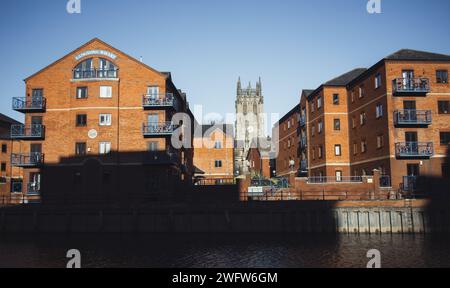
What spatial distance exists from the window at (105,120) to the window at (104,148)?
1.90m

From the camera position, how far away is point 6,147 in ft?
200

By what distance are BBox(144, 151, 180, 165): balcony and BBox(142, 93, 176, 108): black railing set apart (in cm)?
440

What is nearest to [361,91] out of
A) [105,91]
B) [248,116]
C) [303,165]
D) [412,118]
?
[412,118]

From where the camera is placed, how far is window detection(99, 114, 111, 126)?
131ft

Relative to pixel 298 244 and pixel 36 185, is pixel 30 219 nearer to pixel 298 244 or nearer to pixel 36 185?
pixel 36 185

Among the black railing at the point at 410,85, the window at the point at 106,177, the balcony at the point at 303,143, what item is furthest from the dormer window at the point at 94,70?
the black railing at the point at 410,85

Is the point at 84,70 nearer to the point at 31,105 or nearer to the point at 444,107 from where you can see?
the point at 31,105

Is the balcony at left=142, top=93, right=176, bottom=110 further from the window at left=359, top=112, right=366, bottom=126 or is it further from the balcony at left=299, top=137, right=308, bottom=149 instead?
the balcony at left=299, top=137, right=308, bottom=149

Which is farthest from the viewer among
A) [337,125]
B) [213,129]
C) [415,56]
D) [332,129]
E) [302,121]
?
[213,129]

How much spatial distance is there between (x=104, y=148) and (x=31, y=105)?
8181 mm

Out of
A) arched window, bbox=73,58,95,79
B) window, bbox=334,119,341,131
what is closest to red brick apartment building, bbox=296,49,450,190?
window, bbox=334,119,341,131

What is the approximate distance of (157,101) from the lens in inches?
1550
